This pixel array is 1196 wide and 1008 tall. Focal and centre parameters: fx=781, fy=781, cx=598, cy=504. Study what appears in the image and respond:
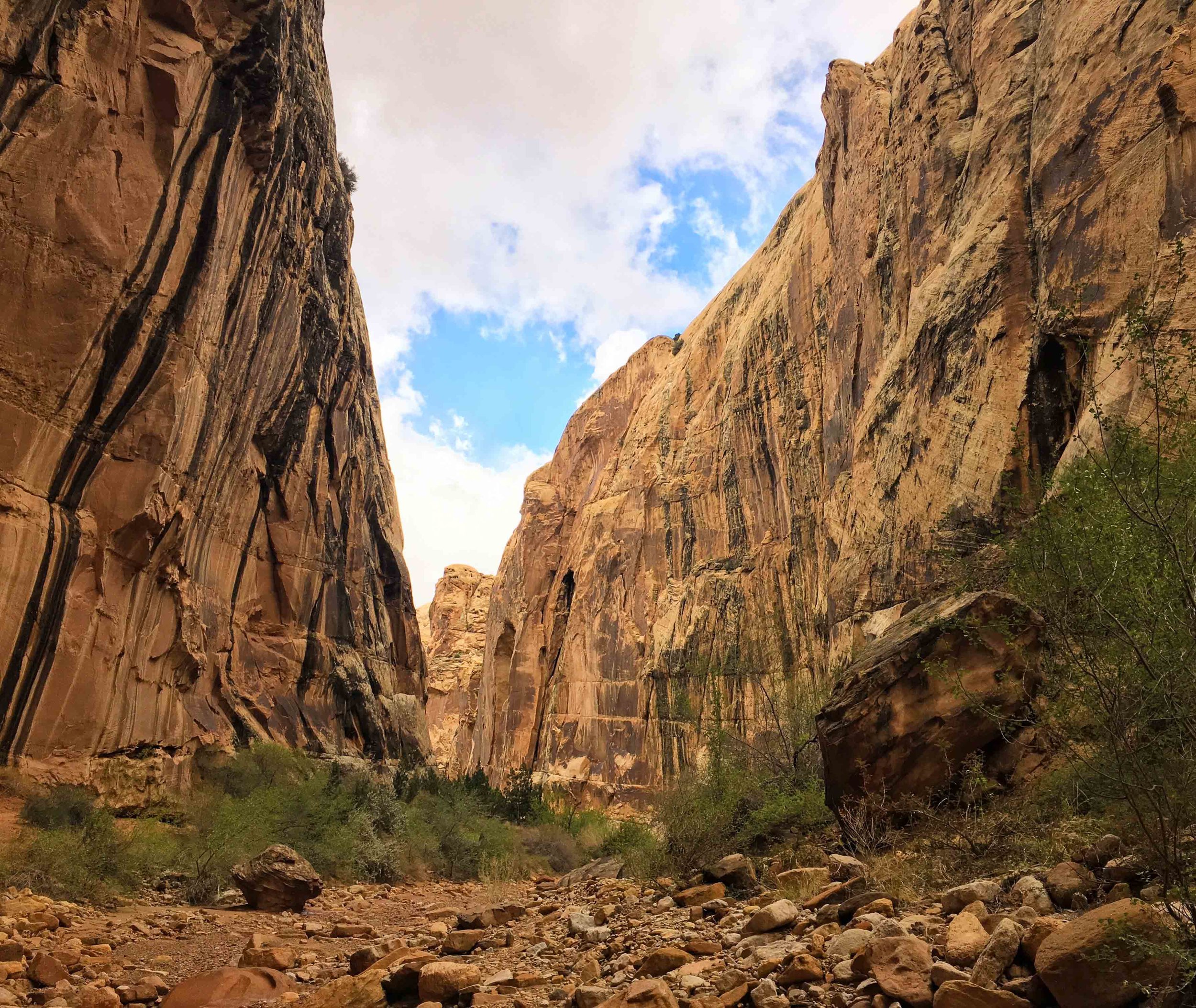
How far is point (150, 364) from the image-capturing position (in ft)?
46.0

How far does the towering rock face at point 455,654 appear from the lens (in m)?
67.7

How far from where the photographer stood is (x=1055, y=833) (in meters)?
6.04

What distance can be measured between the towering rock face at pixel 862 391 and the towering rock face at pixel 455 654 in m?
10.8

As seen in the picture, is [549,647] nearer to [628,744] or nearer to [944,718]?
[628,744]

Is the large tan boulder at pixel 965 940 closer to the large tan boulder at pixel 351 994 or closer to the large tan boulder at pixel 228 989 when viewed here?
the large tan boulder at pixel 351 994

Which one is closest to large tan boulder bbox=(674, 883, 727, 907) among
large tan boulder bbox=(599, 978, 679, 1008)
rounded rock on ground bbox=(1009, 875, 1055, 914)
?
rounded rock on ground bbox=(1009, 875, 1055, 914)

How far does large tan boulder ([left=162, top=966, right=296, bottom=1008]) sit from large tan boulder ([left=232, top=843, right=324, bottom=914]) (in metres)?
3.87

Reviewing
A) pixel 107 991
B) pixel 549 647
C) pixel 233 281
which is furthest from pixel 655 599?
pixel 107 991

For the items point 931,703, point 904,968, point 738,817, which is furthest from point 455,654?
point 904,968

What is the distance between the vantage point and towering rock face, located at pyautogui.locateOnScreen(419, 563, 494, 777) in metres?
67.7

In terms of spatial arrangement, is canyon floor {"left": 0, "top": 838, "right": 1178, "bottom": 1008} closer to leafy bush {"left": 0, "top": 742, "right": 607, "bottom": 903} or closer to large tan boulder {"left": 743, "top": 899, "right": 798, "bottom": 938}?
large tan boulder {"left": 743, "top": 899, "right": 798, "bottom": 938}

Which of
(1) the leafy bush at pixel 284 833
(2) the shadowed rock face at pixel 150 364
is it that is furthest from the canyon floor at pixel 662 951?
(2) the shadowed rock face at pixel 150 364

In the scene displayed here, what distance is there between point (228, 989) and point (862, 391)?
85.3 feet

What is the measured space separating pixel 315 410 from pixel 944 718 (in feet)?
73.7
